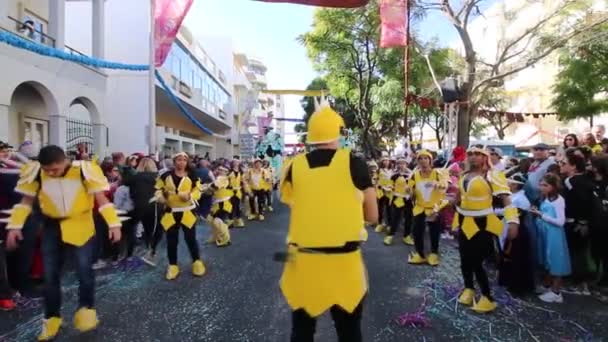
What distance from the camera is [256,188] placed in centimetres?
1261

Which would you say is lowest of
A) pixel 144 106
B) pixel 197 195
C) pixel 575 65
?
pixel 197 195

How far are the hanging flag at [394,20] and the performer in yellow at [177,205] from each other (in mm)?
7452

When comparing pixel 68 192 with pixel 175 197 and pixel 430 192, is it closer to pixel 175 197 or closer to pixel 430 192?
pixel 175 197

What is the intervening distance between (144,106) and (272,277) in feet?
52.7

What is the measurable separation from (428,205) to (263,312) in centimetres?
343

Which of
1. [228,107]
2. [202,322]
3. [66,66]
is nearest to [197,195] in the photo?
[202,322]

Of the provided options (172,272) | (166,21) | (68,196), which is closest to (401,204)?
(172,272)

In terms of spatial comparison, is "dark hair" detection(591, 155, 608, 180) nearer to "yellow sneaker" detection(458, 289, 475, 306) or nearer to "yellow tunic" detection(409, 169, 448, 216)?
"yellow tunic" detection(409, 169, 448, 216)

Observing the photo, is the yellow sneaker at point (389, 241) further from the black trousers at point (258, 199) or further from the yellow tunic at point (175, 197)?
the black trousers at point (258, 199)

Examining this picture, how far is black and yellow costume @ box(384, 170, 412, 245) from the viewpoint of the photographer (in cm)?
869

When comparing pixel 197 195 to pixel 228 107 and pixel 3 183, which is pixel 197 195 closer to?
pixel 3 183

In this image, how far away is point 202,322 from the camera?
14.2ft

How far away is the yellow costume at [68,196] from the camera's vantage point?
391cm

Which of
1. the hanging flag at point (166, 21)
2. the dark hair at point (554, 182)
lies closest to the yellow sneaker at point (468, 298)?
the dark hair at point (554, 182)
